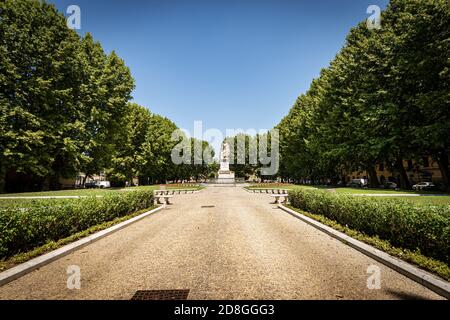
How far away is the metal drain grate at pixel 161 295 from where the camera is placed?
13.7ft

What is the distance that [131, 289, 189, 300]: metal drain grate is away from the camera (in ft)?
13.7

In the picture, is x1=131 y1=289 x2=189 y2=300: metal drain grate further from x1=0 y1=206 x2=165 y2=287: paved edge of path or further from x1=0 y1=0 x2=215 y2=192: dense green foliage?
x1=0 y1=0 x2=215 y2=192: dense green foliage

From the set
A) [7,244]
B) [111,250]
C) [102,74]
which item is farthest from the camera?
[102,74]

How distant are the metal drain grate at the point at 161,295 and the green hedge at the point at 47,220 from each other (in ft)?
12.6

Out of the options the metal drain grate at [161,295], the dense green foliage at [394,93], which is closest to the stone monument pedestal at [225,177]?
the dense green foliage at [394,93]

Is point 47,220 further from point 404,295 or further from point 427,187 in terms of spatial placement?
point 427,187

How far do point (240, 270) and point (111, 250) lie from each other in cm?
403

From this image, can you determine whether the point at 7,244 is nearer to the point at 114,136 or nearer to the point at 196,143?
the point at 114,136

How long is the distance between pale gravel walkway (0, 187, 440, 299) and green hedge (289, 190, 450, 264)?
1.16 meters

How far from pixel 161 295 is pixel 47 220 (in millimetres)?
4974

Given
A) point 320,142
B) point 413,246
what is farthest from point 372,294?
point 320,142

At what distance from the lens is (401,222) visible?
6.50 meters

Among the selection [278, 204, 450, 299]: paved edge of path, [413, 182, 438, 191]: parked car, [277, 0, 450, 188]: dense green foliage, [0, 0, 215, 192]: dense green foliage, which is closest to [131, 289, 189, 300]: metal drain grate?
[278, 204, 450, 299]: paved edge of path

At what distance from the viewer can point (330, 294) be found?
4.26 metres
